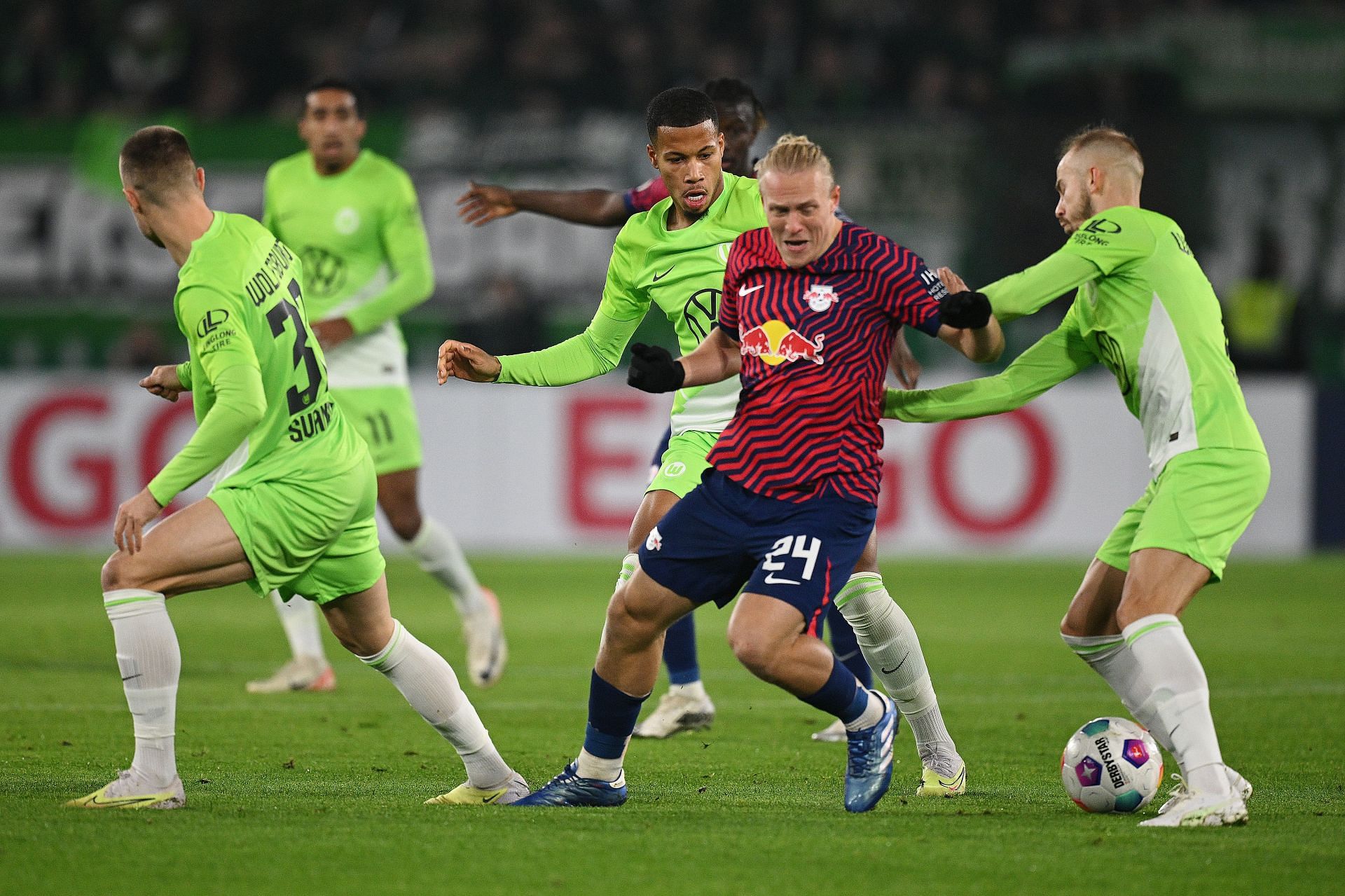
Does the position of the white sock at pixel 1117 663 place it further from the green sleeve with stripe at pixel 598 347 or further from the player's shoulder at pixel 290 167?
the player's shoulder at pixel 290 167

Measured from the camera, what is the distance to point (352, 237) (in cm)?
Result: 848

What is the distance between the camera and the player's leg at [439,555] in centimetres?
854

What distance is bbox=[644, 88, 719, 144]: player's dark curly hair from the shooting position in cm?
575

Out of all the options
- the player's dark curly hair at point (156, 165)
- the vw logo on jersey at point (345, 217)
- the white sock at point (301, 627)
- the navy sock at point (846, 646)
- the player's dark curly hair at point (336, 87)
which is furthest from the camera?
the vw logo on jersey at point (345, 217)

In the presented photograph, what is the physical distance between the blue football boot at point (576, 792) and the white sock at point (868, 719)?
0.73 metres

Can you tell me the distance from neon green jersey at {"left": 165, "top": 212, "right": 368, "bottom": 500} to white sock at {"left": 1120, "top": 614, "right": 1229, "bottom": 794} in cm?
236

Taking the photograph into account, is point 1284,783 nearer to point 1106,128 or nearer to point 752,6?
point 1106,128

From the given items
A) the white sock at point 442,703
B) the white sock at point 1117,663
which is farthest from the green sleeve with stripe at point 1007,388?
the white sock at point 442,703

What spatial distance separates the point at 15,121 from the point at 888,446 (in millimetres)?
8220

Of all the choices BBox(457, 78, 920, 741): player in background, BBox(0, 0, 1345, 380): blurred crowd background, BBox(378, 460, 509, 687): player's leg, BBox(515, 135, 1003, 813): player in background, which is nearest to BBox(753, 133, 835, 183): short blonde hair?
BBox(515, 135, 1003, 813): player in background

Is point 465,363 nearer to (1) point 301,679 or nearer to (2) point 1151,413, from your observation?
(2) point 1151,413

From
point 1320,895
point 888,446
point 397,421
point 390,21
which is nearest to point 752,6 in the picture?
point 390,21

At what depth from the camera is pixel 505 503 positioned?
1460 cm

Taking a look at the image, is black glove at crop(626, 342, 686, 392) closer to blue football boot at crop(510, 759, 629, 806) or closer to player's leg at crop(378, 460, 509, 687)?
blue football boot at crop(510, 759, 629, 806)
